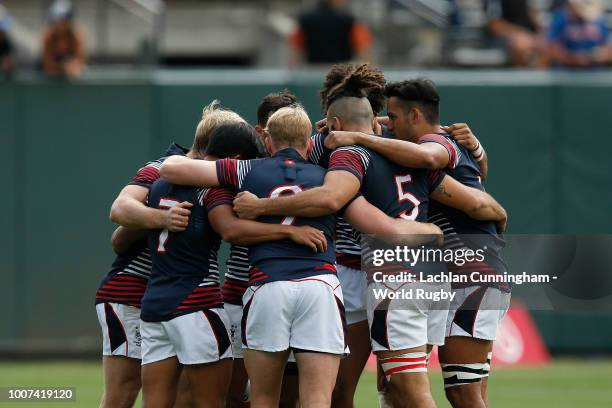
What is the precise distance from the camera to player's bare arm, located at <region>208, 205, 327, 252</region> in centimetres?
658

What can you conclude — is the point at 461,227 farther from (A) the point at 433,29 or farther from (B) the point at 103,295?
(A) the point at 433,29

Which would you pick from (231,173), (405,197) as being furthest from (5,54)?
(405,197)

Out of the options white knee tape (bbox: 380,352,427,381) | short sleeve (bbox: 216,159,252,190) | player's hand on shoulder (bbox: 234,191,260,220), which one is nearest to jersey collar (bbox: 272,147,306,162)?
short sleeve (bbox: 216,159,252,190)

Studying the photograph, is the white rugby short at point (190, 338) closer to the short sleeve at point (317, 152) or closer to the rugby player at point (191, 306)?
the rugby player at point (191, 306)

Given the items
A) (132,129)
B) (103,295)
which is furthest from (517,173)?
(103,295)

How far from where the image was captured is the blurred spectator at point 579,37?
15.3 metres

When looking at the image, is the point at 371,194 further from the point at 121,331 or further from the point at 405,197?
the point at 121,331

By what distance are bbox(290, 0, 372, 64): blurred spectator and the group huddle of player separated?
306 inches

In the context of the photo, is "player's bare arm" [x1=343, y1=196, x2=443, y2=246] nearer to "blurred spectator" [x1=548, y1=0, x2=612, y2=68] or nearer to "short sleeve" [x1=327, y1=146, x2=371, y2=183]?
"short sleeve" [x1=327, y1=146, x2=371, y2=183]

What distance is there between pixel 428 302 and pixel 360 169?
36.0 inches

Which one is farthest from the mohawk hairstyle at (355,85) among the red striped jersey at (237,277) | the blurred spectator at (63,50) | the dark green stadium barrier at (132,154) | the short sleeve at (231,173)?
the blurred spectator at (63,50)

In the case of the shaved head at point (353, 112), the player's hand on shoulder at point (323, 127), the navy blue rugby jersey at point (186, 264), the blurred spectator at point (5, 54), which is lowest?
the navy blue rugby jersey at point (186, 264)

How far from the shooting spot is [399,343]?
690 cm

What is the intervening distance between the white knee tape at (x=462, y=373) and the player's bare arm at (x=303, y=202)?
4.69ft
